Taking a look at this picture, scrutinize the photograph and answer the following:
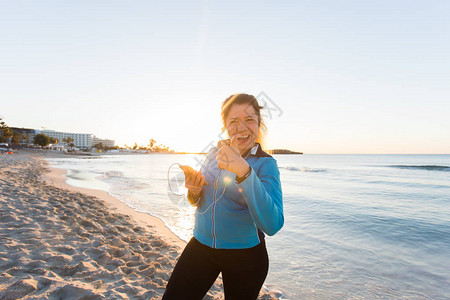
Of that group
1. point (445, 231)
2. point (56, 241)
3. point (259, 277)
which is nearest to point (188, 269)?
point (259, 277)

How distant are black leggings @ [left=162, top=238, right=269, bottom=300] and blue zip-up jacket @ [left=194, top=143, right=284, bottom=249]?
6 cm

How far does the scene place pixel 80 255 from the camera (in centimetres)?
429

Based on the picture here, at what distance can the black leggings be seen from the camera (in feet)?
5.54

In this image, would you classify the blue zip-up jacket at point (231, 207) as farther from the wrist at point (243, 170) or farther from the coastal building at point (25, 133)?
the coastal building at point (25, 133)

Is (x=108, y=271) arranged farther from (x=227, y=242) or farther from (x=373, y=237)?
(x=373, y=237)

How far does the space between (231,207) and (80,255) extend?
3903 mm

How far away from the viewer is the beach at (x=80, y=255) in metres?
3.21

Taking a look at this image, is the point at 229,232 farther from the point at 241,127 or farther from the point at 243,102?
the point at 243,102

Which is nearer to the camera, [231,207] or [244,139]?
[231,207]

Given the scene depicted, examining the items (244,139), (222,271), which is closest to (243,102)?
(244,139)

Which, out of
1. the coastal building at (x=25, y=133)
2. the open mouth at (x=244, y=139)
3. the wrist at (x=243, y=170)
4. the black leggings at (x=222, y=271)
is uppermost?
the coastal building at (x=25, y=133)

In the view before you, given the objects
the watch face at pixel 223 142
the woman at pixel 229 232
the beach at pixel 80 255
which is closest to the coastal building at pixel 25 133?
the beach at pixel 80 255

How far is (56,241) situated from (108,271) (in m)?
1.70

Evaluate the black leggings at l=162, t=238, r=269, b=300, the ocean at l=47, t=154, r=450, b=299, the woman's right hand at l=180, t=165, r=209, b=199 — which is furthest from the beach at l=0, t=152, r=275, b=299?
the woman's right hand at l=180, t=165, r=209, b=199
